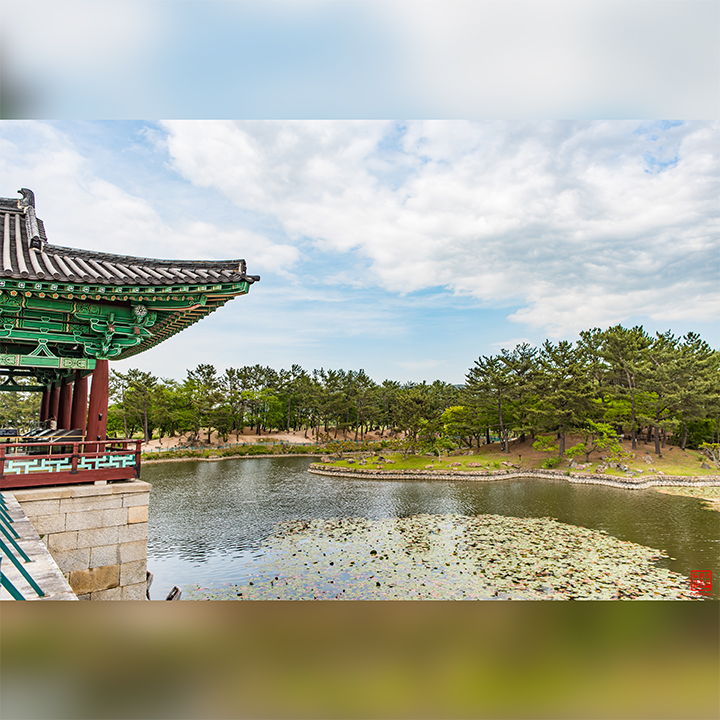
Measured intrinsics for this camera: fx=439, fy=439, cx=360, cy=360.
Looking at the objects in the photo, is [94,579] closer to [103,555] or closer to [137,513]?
[103,555]

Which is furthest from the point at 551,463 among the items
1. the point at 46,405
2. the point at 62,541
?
the point at 62,541

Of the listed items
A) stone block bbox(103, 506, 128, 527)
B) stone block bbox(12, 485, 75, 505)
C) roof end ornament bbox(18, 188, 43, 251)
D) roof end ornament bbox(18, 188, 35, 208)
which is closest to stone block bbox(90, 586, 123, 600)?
stone block bbox(103, 506, 128, 527)

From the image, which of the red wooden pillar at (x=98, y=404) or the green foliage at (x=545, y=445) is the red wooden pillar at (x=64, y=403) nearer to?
the red wooden pillar at (x=98, y=404)

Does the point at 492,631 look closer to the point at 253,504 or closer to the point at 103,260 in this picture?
the point at 103,260

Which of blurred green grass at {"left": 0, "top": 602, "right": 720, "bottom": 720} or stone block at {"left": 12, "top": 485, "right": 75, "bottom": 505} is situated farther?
stone block at {"left": 12, "top": 485, "right": 75, "bottom": 505}

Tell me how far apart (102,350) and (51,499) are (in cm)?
225

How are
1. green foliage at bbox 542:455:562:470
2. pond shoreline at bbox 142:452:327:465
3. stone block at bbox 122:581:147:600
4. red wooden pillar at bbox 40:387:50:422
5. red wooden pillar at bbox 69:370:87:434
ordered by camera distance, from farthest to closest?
pond shoreline at bbox 142:452:327:465
green foliage at bbox 542:455:562:470
red wooden pillar at bbox 40:387:50:422
red wooden pillar at bbox 69:370:87:434
stone block at bbox 122:581:147:600

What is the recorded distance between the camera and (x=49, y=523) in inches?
199

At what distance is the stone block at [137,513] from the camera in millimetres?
5484

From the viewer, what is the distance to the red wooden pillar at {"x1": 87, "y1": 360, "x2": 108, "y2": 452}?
20.5ft

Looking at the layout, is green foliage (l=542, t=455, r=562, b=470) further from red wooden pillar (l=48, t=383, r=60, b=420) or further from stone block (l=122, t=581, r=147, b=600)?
stone block (l=122, t=581, r=147, b=600)

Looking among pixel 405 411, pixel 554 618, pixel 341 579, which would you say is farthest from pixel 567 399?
pixel 554 618

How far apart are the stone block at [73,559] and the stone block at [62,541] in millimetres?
43

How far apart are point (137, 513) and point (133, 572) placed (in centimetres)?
69
